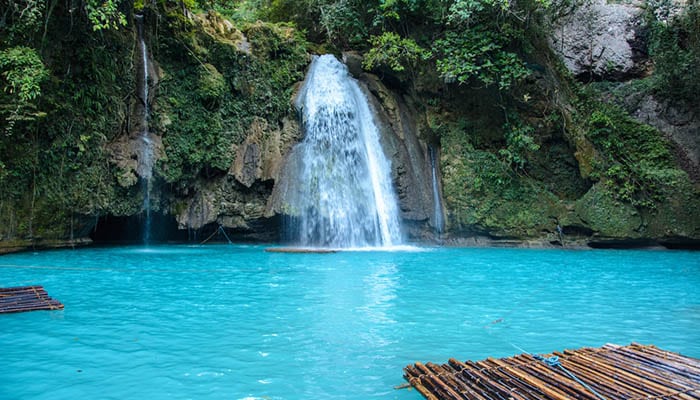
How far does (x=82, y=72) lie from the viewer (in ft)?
37.8

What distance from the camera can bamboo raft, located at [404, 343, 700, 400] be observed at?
3006mm

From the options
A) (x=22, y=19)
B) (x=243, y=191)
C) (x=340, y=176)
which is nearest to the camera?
(x=22, y=19)

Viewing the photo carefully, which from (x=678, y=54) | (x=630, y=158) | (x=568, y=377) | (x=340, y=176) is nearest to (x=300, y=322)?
(x=568, y=377)

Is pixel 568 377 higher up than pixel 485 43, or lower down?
lower down

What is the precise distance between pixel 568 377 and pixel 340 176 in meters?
10.7

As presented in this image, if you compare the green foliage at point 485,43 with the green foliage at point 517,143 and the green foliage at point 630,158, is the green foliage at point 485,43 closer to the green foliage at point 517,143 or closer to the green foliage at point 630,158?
the green foliage at point 517,143

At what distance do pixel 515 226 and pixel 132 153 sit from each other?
431 inches

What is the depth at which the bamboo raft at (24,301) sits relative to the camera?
5.23 meters

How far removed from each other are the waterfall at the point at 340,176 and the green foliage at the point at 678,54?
9133mm

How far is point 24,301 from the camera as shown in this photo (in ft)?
17.9

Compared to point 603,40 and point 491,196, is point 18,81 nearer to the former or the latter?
point 491,196

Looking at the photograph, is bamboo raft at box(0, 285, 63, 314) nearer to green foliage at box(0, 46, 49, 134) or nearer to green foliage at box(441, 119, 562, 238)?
green foliage at box(0, 46, 49, 134)

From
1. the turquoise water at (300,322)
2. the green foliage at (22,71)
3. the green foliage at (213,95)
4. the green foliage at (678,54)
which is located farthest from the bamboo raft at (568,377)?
the green foliage at (678,54)

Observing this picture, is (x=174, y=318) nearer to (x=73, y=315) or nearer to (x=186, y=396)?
(x=73, y=315)
